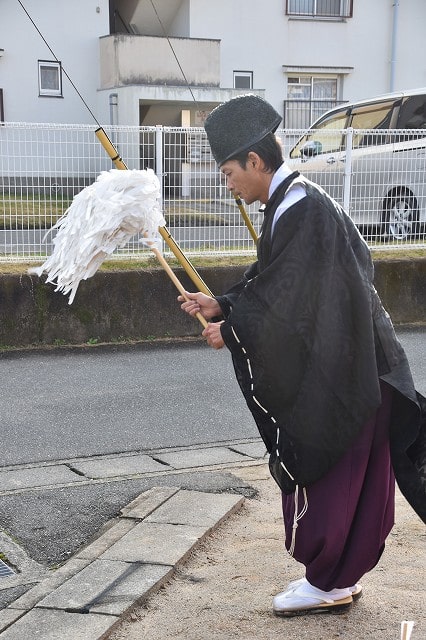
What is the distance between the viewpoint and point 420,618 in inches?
119

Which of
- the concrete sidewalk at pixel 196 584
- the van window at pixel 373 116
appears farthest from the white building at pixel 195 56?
the concrete sidewalk at pixel 196 584

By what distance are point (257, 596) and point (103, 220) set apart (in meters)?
1.64

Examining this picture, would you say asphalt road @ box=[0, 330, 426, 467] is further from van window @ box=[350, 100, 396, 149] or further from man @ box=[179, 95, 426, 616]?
van window @ box=[350, 100, 396, 149]

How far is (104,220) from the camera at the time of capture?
3.14 m

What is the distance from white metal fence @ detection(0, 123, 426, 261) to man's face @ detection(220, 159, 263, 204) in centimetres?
360

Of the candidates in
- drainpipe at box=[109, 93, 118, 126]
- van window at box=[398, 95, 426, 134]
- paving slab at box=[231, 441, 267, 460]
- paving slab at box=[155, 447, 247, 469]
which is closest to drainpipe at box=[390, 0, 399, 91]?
drainpipe at box=[109, 93, 118, 126]

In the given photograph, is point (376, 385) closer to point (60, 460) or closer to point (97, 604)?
point (97, 604)

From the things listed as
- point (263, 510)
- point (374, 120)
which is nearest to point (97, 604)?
point (263, 510)

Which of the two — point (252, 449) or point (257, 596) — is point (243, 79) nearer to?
point (252, 449)

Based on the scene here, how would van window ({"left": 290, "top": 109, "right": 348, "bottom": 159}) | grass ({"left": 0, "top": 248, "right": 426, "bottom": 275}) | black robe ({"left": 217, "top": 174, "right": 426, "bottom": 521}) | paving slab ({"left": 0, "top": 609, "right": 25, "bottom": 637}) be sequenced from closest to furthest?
black robe ({"left": 217, "top": 174, "right": 426, "bottom": 521}), paving slab ({"left": 0, "top": 609, "right": 25, "bottom": 637}), grass ({"left": 0, "top": 248, "right": 426, "bottom": 275}), van window ({"left": 290, "top": 109, "right": 348, "bottom": 159})

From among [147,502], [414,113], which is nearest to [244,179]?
[147,502]

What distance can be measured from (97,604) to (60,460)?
1.83 meters

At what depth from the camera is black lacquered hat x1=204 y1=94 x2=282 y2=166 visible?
2867mm

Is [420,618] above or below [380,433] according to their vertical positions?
below
